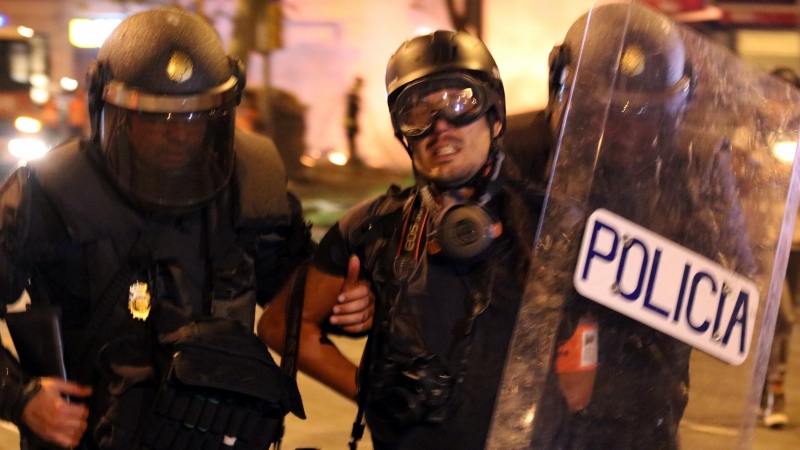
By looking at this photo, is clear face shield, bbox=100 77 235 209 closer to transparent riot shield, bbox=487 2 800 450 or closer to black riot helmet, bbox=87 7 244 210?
black riot helmet, bbox=87 7 244 210

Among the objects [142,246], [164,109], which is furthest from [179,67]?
[142,246]

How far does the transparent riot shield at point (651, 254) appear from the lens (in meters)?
1.45

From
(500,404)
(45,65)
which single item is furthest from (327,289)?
(45,65)

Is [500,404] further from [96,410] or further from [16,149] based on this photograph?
[16,149]

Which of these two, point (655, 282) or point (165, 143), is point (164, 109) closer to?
point (165, 143)

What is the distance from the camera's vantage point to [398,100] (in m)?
2.19

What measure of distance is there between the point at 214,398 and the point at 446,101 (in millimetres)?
876

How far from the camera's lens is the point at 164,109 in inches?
87.4

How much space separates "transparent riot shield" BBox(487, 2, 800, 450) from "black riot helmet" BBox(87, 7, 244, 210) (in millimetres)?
1113

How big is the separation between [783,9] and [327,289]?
1123 cm

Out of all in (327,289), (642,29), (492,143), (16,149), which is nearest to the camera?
(642,29)

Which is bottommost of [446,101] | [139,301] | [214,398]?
[214,398]

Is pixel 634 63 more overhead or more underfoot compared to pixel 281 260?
more overhead

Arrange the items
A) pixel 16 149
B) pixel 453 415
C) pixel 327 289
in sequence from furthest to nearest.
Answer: pixel 16 149, pixel 327 289, pixel 453 415
